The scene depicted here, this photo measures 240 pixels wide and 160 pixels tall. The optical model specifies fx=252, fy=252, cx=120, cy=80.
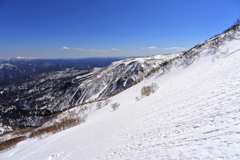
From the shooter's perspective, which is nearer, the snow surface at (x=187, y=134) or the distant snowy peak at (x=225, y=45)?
the snow surface at (x=187, y=134)

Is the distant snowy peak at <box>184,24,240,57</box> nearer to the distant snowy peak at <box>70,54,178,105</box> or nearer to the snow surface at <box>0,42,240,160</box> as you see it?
the snow surface at <box>0,42,240,160</box>

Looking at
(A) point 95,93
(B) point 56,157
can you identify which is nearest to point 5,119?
(A) point 95,93

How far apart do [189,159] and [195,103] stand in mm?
6023

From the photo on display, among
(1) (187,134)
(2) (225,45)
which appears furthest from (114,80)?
(1) (187,134)

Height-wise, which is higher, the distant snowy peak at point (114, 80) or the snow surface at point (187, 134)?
the snow surface at point (187, 134)

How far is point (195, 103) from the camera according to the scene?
13016 millimetres

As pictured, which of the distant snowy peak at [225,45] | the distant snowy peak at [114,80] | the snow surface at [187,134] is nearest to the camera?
the snow surface at [187,134]

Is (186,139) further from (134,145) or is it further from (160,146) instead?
(134,145)

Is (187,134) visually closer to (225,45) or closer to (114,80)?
(225,45)

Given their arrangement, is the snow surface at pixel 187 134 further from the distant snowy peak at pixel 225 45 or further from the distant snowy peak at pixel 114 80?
the distant snowy peak at pixel 114 80

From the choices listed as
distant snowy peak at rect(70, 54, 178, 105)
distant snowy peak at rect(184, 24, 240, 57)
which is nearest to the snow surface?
distant snowy peak at rect(184, 24, 240, 57)

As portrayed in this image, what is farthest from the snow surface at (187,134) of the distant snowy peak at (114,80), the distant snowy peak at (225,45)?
the distant snowy peak at (114,80)

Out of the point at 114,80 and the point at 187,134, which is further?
the point at 114,80

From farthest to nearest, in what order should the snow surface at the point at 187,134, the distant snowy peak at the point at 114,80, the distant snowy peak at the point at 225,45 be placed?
1. the distant snowy peak at the point at 114,80
2. the distant snowy peak at the point at 225,45
3. the snow surface at the point at 187,134
